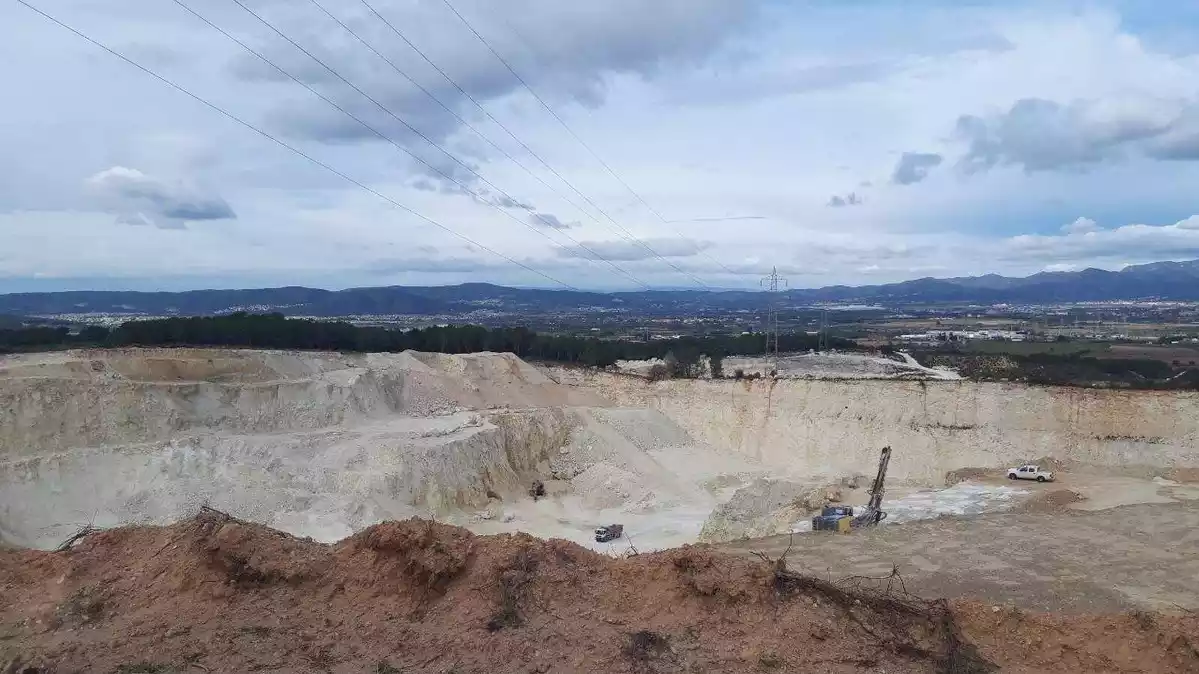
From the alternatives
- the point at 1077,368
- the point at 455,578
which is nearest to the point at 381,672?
the point at 455,578

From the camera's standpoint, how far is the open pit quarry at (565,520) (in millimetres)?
8609

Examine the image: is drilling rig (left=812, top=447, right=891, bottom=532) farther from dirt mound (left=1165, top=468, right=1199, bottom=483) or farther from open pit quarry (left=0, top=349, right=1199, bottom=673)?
dirt mound (left=1165, top=468, right=1199, bottom=483)

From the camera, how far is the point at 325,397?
34688 mm

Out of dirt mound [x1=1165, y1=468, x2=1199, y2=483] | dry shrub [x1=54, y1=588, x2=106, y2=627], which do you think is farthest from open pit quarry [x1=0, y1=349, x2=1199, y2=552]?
dry shrub [x1=54, y1=588, x2=106, y2=627]

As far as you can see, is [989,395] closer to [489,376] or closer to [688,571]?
[489,376]

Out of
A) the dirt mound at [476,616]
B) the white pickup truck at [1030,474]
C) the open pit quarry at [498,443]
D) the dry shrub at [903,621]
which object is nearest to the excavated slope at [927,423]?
the open pit quarry at [498,443]

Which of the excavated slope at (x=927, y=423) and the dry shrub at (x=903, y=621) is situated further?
the excavated slope at (x=927, y=423)

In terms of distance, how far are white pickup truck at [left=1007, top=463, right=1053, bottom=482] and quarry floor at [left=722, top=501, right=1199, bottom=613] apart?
11.5 meters

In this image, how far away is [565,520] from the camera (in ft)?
101

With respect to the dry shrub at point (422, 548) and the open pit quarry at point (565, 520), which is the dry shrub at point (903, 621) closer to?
the open pit quarry at point (565, 520)

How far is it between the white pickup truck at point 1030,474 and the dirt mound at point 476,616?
2314cm

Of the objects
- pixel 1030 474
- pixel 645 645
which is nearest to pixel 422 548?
pixel 645 645

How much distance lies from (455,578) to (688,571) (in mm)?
3016

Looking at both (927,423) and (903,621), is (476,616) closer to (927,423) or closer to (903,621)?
(903,621)
